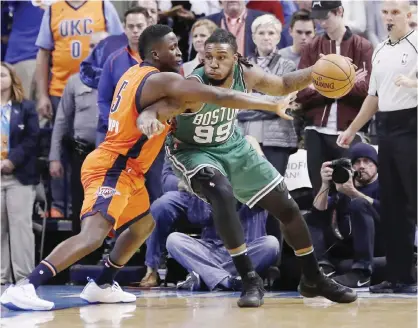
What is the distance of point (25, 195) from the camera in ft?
A: 27.8

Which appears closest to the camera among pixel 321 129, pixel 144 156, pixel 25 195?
pixel 144 156

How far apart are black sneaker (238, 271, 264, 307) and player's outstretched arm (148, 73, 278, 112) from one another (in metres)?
1.30

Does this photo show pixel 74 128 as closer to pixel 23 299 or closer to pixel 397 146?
pixel 23 299

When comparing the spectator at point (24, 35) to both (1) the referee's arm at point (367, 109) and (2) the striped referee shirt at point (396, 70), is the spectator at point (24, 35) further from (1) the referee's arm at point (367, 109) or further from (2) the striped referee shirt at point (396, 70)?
(2) the striped referee shirt at point (396, 70)

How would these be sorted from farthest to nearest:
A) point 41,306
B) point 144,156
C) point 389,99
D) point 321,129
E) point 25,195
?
point 25,195
point 321,129
point 389,99
point 144,156
point 41,306

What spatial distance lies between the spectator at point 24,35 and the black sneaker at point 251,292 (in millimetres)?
4586

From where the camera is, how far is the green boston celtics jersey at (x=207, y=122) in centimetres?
616

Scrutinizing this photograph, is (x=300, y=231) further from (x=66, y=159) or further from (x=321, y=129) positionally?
(x=66, y=159)

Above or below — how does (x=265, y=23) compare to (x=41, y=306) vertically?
above

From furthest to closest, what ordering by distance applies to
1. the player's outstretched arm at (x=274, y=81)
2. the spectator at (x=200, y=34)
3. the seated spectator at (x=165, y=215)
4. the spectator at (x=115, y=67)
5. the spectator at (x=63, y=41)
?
the spectator at (x=63, y=41) < the spectator at (x=200, y=34) < the spectator at (x=115, y=67) < the seated spectator at (x=165, y=215) < the player's outstretched arm at (x=274, y=81)

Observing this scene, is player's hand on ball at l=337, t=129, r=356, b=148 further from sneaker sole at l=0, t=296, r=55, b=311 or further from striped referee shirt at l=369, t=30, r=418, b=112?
sneaker sole at l=0, t=296, r=55, b=311

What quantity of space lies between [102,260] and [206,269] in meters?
1.27

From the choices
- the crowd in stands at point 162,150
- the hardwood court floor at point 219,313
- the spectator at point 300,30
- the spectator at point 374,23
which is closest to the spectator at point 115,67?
the crowd in stands at point 162,150

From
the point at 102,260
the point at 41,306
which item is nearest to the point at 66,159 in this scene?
the point at 102,260
